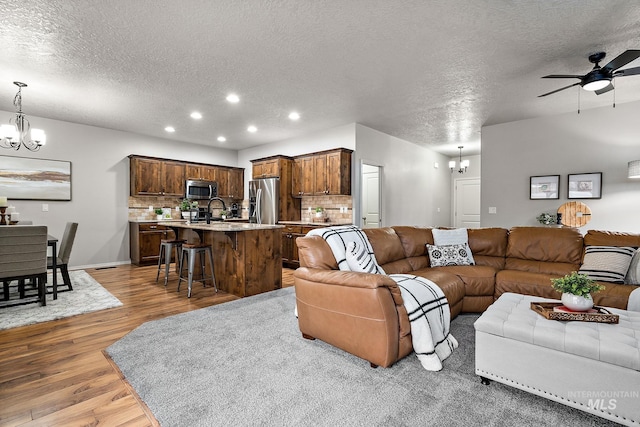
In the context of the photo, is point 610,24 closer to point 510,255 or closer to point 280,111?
point 510,255

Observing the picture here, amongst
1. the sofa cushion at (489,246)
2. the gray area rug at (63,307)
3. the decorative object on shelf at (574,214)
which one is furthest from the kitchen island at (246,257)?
the decorative object on shelf at (574,214)

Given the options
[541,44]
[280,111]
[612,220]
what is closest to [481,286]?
[541,44]

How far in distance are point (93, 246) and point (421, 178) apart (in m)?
7.72

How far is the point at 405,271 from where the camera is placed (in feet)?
11.1

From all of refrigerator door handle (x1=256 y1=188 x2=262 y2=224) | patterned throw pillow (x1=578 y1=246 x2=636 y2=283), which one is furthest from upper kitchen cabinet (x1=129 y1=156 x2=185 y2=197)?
patterned throw pillow (x1=578 y1=246 x2=636 y2=283)

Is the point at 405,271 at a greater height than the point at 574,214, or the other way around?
the point at 574,214

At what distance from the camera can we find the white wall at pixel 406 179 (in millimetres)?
6262

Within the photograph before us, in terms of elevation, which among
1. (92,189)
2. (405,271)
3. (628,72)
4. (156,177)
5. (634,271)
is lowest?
(405,271)

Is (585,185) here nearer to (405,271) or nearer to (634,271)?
(634,271)

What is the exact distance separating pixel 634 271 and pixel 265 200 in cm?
573

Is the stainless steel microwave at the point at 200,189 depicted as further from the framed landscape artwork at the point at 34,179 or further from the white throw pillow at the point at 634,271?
the white throw pillow at the point at 634,271

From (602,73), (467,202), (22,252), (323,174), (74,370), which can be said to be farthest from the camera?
(467,202)

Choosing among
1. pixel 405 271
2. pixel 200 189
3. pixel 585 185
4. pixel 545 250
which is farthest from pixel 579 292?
pixel 200 189

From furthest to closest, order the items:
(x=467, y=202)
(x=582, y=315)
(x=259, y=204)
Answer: (x=467, y=202)
(x=259, y=204)
(x=582, y=315)
